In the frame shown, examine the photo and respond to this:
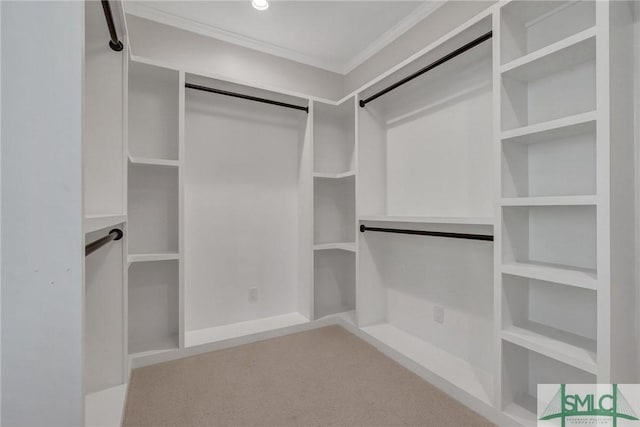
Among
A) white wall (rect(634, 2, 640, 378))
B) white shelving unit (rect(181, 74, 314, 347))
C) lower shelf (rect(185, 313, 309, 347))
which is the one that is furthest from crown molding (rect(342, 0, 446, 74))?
lower shelf (rect(185, 313, 309, 347))

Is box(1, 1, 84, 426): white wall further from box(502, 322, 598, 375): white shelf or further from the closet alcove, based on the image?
box(502, 322, 598, 375): white shelf

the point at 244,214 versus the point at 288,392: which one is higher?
the point at 244,214

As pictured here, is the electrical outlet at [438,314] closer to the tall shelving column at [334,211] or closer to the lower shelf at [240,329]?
the tall shelving column at [334,211]

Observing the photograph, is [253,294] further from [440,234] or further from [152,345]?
[440,234]

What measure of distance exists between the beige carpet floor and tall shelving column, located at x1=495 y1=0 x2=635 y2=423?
0.44 metres

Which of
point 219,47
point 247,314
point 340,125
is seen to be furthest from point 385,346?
point 219,47

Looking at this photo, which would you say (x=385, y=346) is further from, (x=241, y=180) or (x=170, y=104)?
(x=170, y=104)

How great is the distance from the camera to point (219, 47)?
A: 7.91 feet

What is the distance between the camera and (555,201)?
119 centimetres

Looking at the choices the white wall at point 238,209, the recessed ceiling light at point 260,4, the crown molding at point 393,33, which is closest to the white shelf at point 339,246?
the white wall at point 238,209

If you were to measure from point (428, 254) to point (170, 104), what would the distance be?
2.22 metres

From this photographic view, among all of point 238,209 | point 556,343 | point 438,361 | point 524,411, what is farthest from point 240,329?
point 556,343

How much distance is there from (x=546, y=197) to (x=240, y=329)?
2.19m

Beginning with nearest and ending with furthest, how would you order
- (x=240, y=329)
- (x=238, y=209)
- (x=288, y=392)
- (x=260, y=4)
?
(x=288, y=392) → (x=260, y=4) → (x=240, y=329) → (x=238, y=209)
